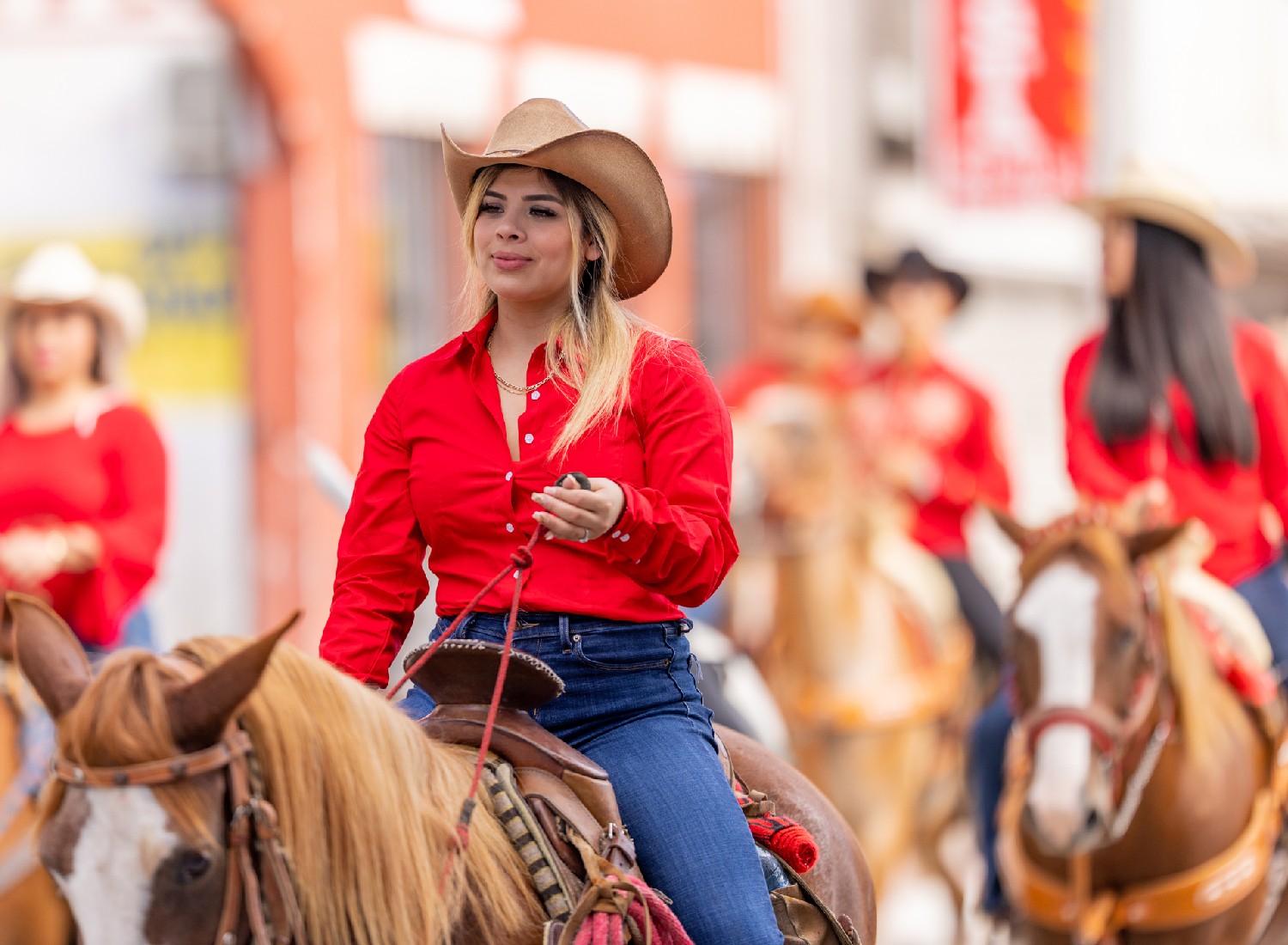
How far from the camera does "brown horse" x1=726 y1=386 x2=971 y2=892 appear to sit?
8.02 metres

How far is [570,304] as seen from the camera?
324cm

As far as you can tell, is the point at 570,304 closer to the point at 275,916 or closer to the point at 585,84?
the point at 275,916

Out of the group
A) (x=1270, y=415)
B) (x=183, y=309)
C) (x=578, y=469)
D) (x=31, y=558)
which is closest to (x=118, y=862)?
(x=578, y=469)

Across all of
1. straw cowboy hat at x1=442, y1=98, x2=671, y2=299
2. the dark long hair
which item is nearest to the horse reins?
straw cowboy hat at x1=442, y1=98, x2=671, y2=299

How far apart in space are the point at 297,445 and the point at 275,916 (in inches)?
358

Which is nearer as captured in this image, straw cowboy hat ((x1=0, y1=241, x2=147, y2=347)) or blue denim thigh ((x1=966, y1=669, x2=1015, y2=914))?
blue denim thigh ((x1=966, y1=669, x2=1015, y2=914))

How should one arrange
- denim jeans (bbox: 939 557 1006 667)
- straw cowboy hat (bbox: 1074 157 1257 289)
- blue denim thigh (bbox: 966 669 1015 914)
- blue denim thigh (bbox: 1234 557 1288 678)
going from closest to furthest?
blue denim thigh (bbox: 1234 557 1288 678) → straw cowboy hat (bbox: 1074 157 1257 289) → blue denim thigh (bbox: 966 669 1015 914) → denim jeans (bbox: 939 557 1006 667)

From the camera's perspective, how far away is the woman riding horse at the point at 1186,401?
584cm

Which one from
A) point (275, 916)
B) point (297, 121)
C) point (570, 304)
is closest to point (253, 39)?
point (297, 121)

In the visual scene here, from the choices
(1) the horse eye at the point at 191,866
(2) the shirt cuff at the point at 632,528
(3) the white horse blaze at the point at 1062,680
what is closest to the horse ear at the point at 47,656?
(1) the horse eye at the point at 191,866

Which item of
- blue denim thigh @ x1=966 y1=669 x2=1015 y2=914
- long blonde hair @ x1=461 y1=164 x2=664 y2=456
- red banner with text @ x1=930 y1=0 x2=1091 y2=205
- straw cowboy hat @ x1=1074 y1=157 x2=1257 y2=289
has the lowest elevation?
blue denim thigh @ x1=966 y1=669 x2=1015 y2=914

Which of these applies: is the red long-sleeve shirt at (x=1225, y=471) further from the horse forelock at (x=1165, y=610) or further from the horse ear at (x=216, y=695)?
the horse ear at (x=216, y=695)

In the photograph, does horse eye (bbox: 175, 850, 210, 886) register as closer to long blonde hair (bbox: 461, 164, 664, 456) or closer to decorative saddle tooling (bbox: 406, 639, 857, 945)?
decorative saddle tooling (bbox: 406, 639, 857, 945)

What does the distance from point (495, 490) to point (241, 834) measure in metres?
0.76
